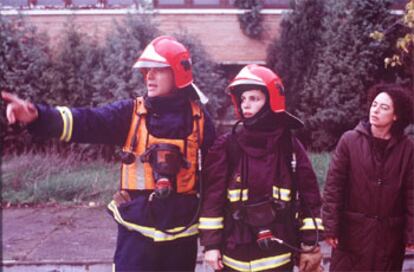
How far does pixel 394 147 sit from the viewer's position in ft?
13.1

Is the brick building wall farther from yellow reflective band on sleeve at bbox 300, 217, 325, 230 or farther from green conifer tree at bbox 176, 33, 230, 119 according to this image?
yellow reflective band on sleeve at bbox 300, 217, 325, 230

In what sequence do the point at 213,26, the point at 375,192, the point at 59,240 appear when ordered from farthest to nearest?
the point at 213,26, the point at 59,240, the point at 375,192

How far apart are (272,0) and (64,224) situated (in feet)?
27.6

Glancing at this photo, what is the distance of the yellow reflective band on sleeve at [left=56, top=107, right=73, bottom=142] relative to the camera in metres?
3.07

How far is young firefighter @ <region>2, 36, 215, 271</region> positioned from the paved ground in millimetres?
2218

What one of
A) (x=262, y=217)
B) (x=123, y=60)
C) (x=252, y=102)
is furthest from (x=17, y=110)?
(x=123, y=60)

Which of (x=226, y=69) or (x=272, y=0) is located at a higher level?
(x=272, y=0)

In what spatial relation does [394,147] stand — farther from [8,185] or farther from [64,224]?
[8,185]

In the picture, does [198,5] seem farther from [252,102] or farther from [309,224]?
[309,224]

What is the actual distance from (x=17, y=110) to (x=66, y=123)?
0.31 meters

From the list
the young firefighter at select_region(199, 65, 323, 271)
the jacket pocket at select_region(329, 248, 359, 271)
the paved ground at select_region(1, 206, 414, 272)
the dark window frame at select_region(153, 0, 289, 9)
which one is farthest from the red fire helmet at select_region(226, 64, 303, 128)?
the dark window frame at select_region(153, 0, 289, 9)

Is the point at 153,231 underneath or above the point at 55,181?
above

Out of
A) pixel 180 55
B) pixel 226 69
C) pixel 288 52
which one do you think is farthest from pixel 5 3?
pixel 180 55

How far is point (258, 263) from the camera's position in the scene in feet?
10.8
